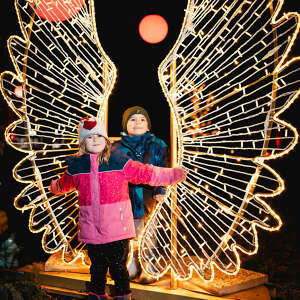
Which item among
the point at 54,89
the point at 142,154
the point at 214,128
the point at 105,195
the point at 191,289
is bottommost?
the point at 191,289

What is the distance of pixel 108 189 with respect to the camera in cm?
230

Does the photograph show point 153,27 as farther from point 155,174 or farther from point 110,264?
point 110,264

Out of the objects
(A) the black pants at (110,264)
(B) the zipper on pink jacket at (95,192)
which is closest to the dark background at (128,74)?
(B) the zipper on pink jacket at (95,192)

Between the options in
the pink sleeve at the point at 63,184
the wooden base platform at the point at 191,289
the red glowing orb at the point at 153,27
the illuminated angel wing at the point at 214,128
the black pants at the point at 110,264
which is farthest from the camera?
the red glowing orb at the point at 153,27

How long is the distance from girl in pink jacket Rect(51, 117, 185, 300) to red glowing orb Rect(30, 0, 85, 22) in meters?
1.19

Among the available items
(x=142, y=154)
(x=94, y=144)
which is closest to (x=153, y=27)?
(x=142, y=154)

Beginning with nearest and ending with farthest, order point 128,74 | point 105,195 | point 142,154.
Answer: point 105,195 → point 142,154 → point 128,74

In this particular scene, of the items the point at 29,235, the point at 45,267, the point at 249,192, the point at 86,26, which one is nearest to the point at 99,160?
the point at 249,192

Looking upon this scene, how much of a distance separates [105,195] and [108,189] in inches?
1.9

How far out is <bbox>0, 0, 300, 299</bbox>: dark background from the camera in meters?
3.95

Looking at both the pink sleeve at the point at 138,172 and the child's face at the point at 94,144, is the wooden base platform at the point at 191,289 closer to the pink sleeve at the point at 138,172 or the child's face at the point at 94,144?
the pink sleeve at the point at 138,172

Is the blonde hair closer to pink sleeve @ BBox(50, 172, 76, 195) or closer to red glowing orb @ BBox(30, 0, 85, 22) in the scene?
pink sleeve @ BBox(50, 172, 76, 195)

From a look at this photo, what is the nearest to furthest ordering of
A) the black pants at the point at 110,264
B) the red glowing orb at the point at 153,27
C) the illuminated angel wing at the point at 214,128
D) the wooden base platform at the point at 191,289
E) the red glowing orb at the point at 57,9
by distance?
the illuminated angel wing at the point at 214,128, the black pants at the point at 110,264, the wooden base platform at the point at 191,289, the red glowing orb at the point at 57,9, the red glowing orb at the point at 153,27

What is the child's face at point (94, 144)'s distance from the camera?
2340mm
